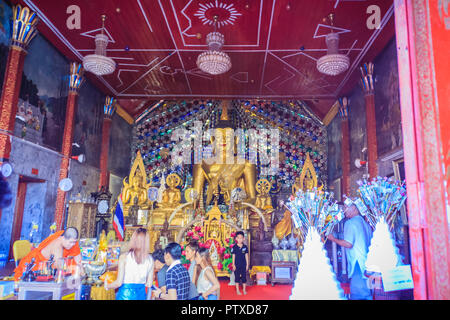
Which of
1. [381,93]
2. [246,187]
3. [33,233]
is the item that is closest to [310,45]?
[381,93]

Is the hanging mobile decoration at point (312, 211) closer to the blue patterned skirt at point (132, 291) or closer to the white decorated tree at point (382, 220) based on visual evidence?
the white decorated tree at point (382, 220)

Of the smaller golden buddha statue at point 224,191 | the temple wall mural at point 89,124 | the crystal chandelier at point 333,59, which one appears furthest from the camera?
the smaller golden buddha statue at point 224,191

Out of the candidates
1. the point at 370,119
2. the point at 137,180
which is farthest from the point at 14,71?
the point at 370,119

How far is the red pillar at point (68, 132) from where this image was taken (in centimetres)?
681

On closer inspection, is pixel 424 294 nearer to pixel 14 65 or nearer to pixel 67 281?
pixel 67 281

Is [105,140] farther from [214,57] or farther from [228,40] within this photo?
[214,57]

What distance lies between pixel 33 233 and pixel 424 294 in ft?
→ 21.3

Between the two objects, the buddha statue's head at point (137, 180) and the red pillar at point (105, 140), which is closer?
the red pillar at point (105, 140)

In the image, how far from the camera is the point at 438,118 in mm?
1776

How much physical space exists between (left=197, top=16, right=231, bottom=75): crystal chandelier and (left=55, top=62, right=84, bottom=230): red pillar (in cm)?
317

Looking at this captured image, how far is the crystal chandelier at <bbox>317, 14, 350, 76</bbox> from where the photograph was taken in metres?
5.48

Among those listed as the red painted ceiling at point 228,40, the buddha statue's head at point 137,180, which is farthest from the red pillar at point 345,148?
the buddha statue's head at point 137,180

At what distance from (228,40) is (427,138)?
16.8 ft

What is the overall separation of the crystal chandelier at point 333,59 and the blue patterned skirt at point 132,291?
4553 mm
